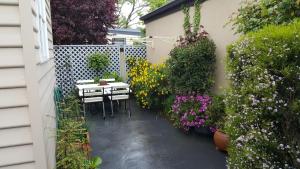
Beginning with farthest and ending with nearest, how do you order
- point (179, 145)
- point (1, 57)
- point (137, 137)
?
point (137, 137)
point (179, 145)
point (1, 57)

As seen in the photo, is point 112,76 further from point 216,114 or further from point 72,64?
point 216,114

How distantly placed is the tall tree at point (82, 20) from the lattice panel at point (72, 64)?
1.26 m

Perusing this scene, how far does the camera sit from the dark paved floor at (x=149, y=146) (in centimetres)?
467

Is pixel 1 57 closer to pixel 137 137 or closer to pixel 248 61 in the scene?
pixel 248 61

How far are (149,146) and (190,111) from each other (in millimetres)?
1304

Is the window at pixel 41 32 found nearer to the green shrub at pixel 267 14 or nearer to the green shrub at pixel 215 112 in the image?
the green shrub at pixel 267 14

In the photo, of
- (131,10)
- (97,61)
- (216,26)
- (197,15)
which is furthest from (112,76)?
(131,10)

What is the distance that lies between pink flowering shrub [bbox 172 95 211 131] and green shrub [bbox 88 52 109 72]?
15.8 feet

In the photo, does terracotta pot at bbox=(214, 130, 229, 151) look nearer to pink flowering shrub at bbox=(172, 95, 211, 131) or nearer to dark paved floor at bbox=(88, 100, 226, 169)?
dark paved floor at bbox=(88, 100, 226, 169)

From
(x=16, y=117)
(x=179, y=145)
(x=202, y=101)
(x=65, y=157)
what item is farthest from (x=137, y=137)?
(x=16, y=117)

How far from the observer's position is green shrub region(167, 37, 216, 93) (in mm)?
6281

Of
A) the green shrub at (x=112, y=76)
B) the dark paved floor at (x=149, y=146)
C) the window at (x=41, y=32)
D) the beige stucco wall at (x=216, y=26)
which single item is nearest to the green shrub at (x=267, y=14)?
the beige stucco wall at (x=216, y=26)

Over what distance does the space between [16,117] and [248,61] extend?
2.26 meters

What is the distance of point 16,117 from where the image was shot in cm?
212
